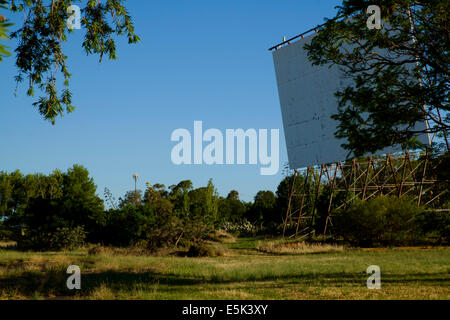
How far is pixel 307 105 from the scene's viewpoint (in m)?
33.5

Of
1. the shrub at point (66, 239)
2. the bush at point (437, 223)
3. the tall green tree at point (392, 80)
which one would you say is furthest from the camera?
the shrub at point (66, 239)

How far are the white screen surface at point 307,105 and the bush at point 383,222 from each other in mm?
7361

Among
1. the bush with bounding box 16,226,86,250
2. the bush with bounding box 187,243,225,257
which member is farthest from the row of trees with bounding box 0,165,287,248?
the bush with bounding box 187,243,225,257

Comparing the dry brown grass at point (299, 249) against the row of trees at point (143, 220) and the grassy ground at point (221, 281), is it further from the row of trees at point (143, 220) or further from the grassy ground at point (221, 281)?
the grassy ground at point (221, 281)

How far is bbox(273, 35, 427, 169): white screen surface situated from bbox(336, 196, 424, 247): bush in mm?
7361

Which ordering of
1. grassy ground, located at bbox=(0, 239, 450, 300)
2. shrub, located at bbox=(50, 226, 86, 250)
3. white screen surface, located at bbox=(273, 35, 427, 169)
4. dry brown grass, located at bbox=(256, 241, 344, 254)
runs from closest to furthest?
grassy ground, located at bbox=(0, 239, 450, 300) < dry brown grass, located at bbox=(256, 241, 344, 254) < shrub, located at bbox=(50, 226, 86, 250) < white screen surface, located at bbox=(273, 35, 427, 169)

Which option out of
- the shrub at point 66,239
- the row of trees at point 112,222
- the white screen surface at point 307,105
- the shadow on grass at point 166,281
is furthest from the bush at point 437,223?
the shrub at point 66,239

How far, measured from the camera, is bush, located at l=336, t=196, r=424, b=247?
75.5 feet

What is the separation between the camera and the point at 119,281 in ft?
37.1

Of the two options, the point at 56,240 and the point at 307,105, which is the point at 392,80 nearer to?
the point at 56,240

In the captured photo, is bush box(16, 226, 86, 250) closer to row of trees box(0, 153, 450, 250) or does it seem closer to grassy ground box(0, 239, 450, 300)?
row of trees box(0, 153, 450, 250)

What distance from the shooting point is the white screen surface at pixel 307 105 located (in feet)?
103

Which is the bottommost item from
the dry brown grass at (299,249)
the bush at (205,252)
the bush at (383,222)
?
the dry brown grass at (299,249)

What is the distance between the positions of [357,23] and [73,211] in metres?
23.4
